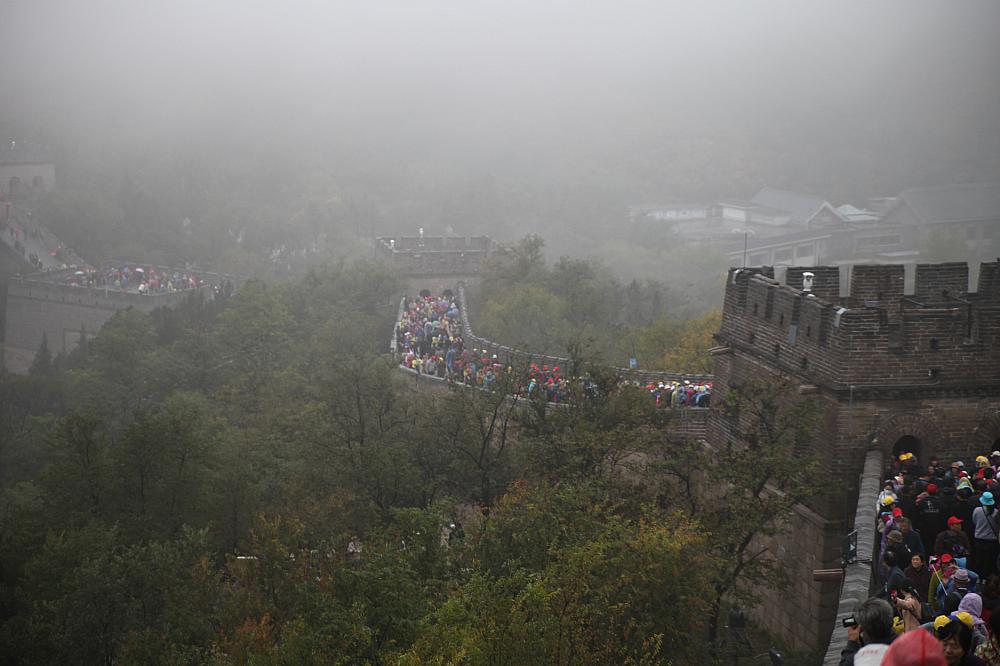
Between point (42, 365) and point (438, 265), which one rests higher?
point (438, 265)

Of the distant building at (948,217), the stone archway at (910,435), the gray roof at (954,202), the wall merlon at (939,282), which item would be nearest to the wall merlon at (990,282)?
the wall merlon at (939,282)

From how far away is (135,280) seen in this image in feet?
293

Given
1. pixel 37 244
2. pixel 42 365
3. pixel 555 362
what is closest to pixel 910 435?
pixel 555 362

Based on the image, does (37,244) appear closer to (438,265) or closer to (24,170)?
(24,170)

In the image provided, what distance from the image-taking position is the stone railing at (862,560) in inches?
579

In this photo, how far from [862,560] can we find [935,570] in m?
2.72

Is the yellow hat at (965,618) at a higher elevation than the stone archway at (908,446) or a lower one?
higher

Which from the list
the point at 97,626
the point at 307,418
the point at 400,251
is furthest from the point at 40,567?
the point at 400,251

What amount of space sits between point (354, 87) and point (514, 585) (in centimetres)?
16180

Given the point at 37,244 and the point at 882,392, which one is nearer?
the point at 882,392

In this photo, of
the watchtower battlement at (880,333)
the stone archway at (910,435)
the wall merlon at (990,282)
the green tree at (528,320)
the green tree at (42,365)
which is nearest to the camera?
the watchtower battlement at (880,333)

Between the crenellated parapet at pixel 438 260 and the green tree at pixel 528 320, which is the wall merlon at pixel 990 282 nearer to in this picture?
the green tree at pixel 528 320

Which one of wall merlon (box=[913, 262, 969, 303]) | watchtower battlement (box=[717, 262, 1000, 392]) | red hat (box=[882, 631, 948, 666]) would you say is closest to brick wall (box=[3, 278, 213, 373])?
watchtower battlement (box=[717, 262, 1000, 392])

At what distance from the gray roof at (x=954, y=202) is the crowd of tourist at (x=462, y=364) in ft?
200
